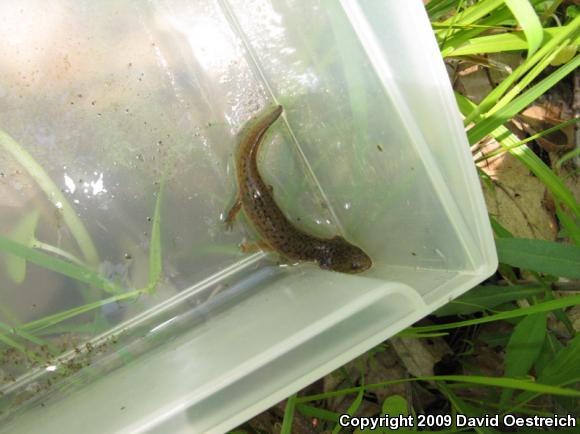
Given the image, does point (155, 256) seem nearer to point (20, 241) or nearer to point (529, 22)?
point (20, 241)

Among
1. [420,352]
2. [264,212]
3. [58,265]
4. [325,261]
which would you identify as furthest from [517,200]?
[58,265]

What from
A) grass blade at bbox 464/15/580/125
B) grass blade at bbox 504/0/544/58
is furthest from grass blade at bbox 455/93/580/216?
grass blade at bbox 504/0/544/58

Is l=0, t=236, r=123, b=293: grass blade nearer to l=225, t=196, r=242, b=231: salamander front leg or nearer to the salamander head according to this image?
l=225, t=196, r=242, b=231: salamander front leg

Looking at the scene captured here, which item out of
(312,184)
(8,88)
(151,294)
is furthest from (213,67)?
(151,294)

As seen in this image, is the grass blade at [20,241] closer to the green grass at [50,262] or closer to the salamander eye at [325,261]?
the green grass at [50,262]

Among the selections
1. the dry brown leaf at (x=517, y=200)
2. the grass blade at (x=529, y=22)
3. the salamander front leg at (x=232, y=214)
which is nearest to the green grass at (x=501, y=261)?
the grass blade at (x=529, y=22)
